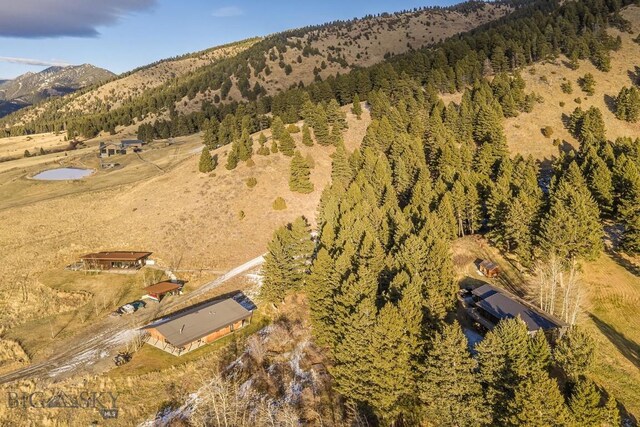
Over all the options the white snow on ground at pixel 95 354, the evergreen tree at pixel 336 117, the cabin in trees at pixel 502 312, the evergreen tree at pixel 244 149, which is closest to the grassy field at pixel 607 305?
the cabin in trees at pixel 502 312

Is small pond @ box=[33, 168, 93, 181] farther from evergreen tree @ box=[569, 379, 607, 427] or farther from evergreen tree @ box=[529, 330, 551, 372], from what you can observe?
evergreen tree @ box=[569, 379, 607, 427]

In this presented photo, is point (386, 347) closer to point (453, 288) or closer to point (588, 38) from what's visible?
point (453, 288)

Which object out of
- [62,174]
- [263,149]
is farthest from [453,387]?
[62,174]

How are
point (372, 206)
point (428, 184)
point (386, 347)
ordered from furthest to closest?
point (428, 184)
point (372, 206)
point (386, 347)

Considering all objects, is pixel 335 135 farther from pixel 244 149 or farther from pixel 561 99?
pixel 561 99

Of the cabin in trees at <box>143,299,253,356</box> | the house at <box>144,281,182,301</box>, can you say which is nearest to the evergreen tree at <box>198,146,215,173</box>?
the house at <box>144,281,182,301</box>

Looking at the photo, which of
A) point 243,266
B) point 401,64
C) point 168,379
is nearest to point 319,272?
point 168,379
